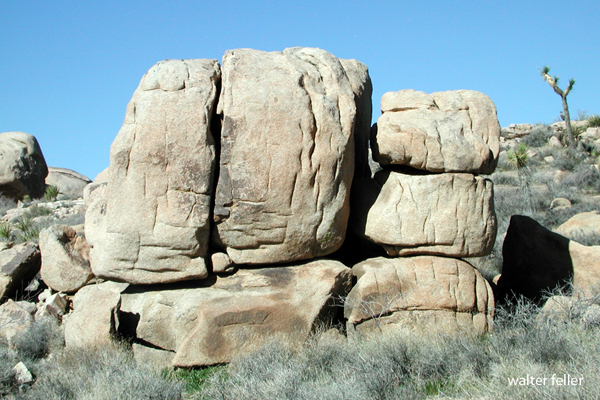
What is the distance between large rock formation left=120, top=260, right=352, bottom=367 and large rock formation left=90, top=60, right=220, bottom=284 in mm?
341

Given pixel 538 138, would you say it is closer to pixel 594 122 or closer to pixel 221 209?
pixel 594 122

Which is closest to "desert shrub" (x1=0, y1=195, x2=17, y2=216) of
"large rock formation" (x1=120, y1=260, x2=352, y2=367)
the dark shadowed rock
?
"large rock formation" (x1=120, y1=260, x2=352, y2=367)

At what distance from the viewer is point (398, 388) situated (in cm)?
402

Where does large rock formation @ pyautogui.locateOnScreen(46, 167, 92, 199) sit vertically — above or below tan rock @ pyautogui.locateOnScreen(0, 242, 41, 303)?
below

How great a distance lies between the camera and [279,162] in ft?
17.3

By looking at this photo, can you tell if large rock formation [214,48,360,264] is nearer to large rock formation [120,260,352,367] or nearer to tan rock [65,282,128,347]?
large rock formation [120,260,352,367]

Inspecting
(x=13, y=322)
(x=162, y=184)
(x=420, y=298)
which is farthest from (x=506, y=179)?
(x=13, y=322)

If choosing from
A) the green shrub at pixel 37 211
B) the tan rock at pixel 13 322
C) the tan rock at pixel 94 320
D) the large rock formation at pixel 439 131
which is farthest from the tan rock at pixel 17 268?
the green shrub at pixel 37 211

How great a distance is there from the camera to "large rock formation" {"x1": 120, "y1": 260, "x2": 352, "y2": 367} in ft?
16.9

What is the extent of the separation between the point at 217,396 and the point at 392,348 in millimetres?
1585

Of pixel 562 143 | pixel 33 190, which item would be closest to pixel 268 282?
pixel 33 190

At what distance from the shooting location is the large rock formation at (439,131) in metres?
5.69

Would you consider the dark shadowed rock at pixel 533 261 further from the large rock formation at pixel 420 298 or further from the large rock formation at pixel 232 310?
the large rock formation at pixel 232 310

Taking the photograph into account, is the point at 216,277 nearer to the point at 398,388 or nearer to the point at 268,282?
the point at 268,282
